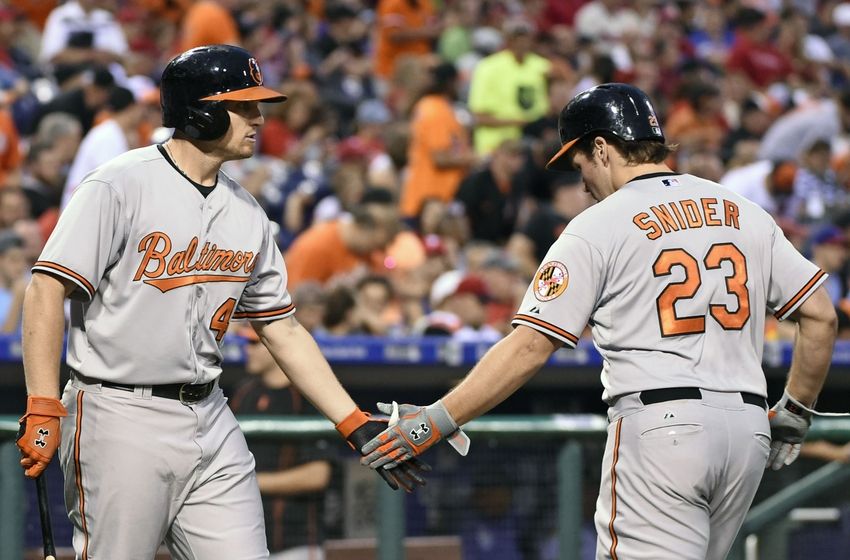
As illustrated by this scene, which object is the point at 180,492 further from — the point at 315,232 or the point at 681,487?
the point at 315,232

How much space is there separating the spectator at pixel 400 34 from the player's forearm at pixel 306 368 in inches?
379

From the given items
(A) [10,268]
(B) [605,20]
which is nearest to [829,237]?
(A) [10,268]

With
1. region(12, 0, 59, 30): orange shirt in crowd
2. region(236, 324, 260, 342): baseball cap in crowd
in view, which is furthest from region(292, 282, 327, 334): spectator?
region(12, 0, 59, 30): orange shirt in crowd

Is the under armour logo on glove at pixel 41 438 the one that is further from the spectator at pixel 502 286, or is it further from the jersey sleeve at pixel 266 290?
the spectator at pixel 502 286

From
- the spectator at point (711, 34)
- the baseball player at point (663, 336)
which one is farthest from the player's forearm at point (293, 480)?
the spectator at point (711, 34)

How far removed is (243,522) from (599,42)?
1192cm

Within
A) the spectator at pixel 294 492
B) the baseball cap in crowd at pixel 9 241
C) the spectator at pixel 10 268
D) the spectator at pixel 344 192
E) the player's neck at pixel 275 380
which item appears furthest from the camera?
the spectator at pixel 344 192

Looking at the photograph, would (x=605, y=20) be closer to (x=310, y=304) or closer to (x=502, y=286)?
(x=502, y=286)

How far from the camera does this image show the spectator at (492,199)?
10.8 metres

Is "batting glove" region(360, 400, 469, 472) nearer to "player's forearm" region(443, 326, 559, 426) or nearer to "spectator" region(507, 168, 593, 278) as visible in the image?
"player's forearm" region(443, 326, 559, 426)

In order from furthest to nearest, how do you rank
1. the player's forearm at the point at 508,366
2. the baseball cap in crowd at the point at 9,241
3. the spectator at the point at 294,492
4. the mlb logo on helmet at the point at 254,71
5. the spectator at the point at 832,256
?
the spectator at the point at 832,256 < the baseball cap in crowd at the point at 9,241 < the spectator at the point at 294,492 < the mlb logo on helmet at the point at 254,71 < the player's forearm at the point at 508,366

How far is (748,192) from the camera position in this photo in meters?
11.3

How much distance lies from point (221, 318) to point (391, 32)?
10.1 m

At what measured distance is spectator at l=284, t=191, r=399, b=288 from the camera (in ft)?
29.1
